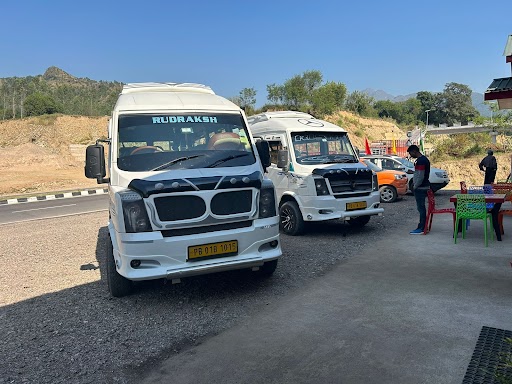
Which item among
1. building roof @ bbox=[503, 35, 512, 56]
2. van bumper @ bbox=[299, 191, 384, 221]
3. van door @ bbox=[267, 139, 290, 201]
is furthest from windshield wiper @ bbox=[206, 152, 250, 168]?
building roof @ bbox=[503, 35, 512, 56]

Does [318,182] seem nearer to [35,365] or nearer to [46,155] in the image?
[35,365]

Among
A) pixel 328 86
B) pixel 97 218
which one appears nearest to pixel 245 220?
pixel 97 218

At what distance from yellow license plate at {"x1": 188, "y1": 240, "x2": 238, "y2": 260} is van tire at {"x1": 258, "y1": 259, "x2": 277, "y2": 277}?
2.93ft

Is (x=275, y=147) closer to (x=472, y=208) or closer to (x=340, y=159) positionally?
(x=340, y=159)

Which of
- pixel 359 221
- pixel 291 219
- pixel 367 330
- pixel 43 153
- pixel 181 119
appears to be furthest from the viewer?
pixel 43 153

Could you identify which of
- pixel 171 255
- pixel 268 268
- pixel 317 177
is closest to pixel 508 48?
pixel 317 177

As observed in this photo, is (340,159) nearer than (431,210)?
No

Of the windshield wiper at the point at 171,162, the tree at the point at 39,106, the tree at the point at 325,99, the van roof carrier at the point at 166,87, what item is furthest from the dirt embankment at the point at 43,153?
the tree at the point at 325,99

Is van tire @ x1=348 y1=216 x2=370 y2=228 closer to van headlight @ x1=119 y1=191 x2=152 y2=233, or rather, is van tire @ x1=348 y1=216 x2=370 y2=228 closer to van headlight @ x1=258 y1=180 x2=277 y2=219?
van headlight @ x1=258 y1=180 x2=277 y2=219

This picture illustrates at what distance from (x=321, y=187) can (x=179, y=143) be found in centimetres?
376

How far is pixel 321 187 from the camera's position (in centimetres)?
852

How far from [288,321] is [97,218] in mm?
10271

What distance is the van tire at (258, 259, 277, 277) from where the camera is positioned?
591 centimetres

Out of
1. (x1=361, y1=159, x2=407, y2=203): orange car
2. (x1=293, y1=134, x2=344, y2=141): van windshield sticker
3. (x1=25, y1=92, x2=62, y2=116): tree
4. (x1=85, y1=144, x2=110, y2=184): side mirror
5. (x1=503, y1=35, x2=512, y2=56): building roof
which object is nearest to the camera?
(x1=85, y1=144, x2=110, y2=184): side mirror
